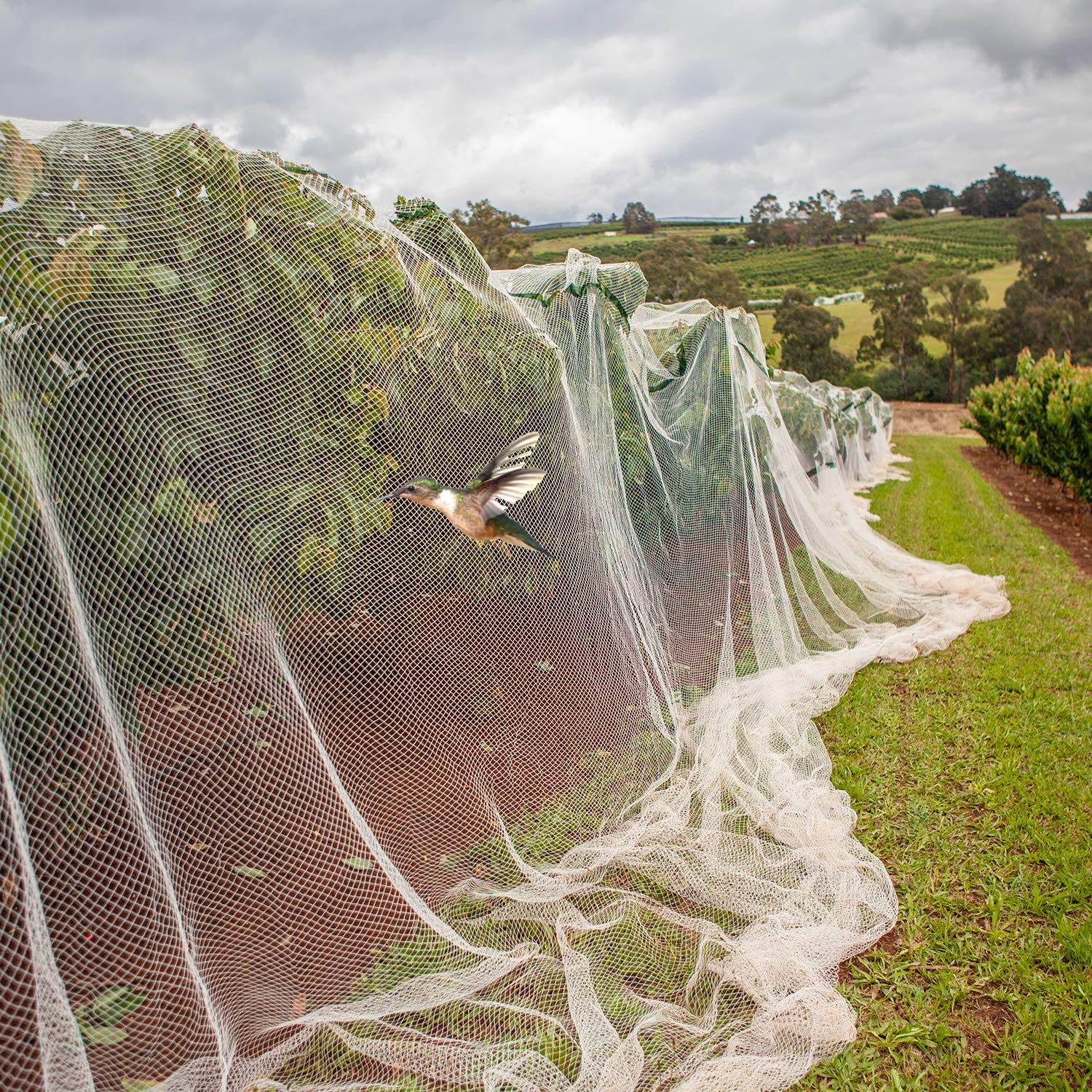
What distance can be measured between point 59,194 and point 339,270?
844mm

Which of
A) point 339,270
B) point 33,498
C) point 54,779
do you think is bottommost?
point 54,779

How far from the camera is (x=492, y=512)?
2521mm

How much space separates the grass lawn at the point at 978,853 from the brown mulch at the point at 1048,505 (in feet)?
15.7

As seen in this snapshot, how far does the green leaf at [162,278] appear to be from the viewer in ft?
6.79

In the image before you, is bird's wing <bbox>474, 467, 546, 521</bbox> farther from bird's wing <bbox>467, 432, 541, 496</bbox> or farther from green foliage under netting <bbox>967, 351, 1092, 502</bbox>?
green foliage under netting <bbox>967, 351, 1092, 502</bbox>

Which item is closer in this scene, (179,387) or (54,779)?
(54,779)

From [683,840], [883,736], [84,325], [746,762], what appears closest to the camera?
[84,325]

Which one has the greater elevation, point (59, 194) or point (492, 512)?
point (59, 194)

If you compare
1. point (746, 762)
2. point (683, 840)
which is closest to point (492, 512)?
point (683, 840)

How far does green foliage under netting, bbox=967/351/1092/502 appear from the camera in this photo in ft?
37.4

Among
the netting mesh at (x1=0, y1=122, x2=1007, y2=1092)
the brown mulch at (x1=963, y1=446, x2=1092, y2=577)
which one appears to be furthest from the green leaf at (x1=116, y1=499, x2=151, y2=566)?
the brown mulch at (x1=963, y1=446, x2=1092, y2=577)

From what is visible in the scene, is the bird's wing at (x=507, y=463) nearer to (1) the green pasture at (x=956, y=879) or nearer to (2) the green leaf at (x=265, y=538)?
(2) the green leaf at (x=265, y=538)

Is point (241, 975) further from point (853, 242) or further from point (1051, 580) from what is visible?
point (853, 242)

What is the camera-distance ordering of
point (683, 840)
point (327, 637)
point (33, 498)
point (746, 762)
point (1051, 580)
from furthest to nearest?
point (1051, 580), point (746, 762), point (683, 840), point (327, 637), point (33, 498)
